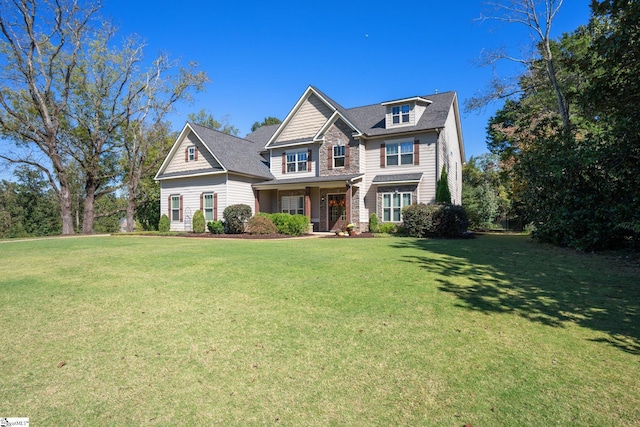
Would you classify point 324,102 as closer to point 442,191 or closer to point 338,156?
point 338,156

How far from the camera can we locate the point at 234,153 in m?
23.2

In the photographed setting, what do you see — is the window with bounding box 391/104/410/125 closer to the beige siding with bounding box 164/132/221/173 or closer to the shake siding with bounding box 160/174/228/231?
the shake siding with bounding box 160/174/228/231

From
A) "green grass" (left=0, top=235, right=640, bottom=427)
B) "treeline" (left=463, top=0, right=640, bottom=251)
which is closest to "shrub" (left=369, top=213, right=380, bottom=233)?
"treeline" (left=463, top=0, right=640, bottom=251)

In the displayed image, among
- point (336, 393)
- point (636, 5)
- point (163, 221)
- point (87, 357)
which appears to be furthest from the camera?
point (163, 221)

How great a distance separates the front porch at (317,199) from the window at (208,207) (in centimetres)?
305

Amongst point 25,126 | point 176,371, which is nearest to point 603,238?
point 176,371

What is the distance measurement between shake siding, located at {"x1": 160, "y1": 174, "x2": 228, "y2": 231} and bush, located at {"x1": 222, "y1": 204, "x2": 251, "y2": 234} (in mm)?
1343

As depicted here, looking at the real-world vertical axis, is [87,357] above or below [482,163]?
below

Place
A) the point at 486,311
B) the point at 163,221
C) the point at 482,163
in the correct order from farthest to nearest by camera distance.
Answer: the point at 482,163
the point at 163,221
the point at 486,311

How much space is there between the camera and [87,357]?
3395 mm

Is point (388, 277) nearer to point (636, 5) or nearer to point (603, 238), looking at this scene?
point (603, 238)

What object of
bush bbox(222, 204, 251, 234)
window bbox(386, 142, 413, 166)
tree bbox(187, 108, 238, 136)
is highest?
tree bbox(187, 108, 238, 136)

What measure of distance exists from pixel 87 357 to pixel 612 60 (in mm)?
13030

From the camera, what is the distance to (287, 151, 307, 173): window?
22.1 m
